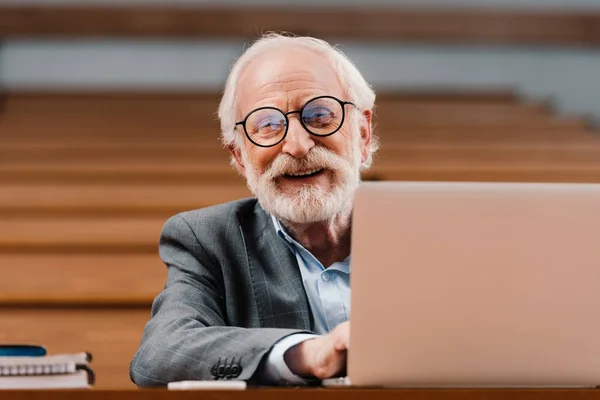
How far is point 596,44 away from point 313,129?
1159mm

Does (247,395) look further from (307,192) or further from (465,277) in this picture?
(307,192)

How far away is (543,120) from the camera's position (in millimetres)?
1516

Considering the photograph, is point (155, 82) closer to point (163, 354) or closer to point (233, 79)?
point (233, 79)

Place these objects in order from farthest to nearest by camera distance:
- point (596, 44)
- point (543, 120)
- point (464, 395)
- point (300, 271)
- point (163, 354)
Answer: point (596, 44) → point (543, 120) → point (300, 271) → point (163, 354) → point (464, 395)

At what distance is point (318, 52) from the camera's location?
641 millimetres

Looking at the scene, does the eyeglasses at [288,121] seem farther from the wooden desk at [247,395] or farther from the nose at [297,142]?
the wooden desk at [247,395]

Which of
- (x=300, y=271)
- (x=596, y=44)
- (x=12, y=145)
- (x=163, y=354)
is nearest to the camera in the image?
(x=163, y=354)

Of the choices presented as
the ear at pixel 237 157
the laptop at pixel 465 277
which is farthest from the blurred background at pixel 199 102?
the laptop at pixel 465 277

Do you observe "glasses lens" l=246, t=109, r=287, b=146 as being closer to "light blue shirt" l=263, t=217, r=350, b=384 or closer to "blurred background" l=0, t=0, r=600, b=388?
"light blue shirt" l=263, t=217, r=350, b=384

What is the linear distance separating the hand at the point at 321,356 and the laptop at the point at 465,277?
4 centimetres

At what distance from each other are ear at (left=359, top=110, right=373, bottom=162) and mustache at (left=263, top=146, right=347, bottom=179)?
56 millimetres

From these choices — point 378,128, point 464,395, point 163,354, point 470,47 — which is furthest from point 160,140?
point 464,395

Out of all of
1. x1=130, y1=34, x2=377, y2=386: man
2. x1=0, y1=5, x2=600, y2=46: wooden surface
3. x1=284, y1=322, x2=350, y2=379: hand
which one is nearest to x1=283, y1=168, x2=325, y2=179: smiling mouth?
x1=130, y1=34, x2=377, y2=386: man

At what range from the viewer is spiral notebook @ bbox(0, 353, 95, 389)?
16.4 inches
